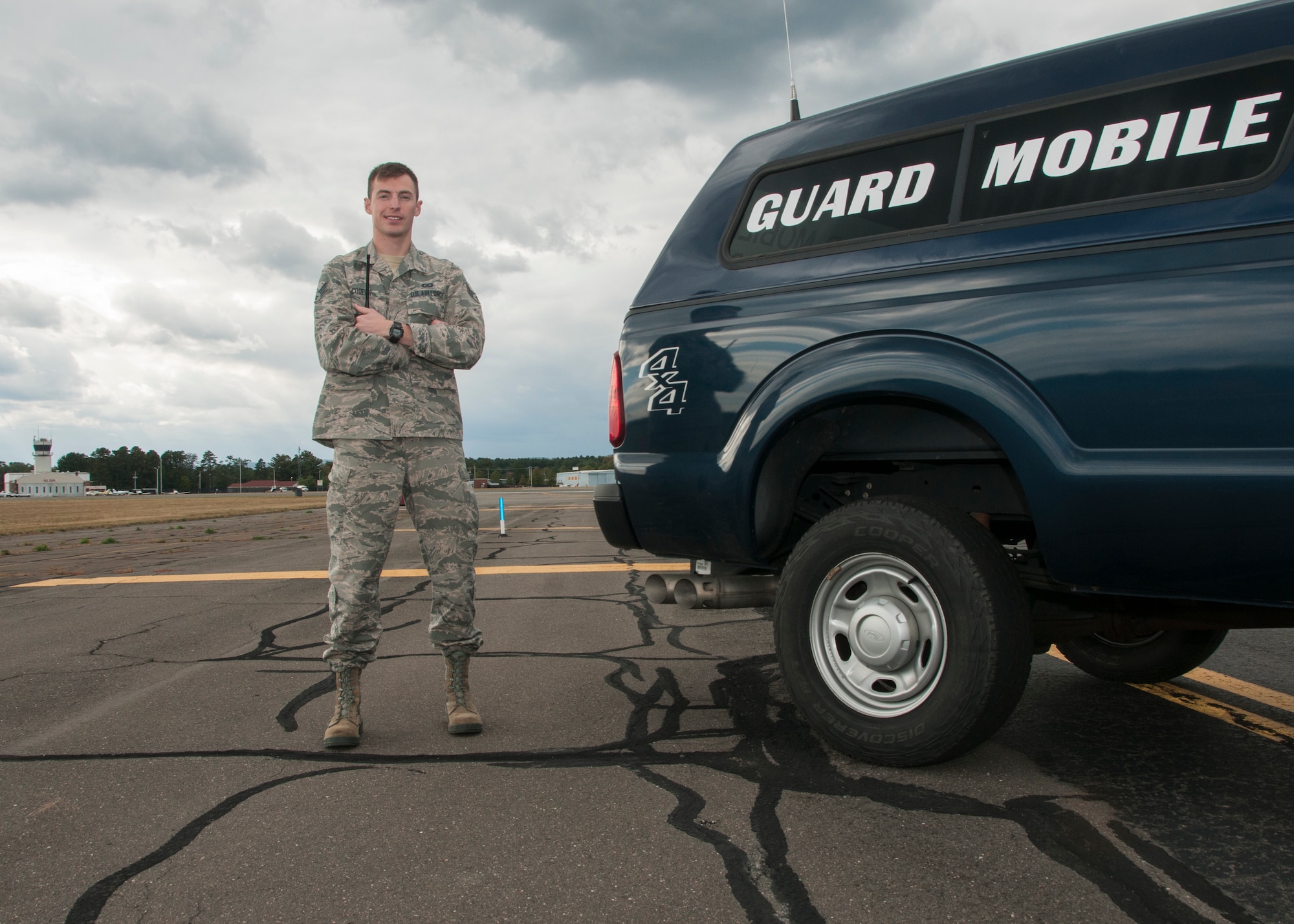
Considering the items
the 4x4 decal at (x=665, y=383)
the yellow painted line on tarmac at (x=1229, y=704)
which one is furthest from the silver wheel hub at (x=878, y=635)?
the yellow painted line on tarmac at (x=1229, y=704)

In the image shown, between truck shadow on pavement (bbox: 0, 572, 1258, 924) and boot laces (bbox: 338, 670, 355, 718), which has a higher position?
boot laces (bbox: 338, 670, 355, 718)

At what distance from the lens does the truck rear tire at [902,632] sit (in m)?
2.27

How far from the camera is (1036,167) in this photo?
7.79ft

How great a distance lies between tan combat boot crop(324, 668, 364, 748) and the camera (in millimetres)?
2822

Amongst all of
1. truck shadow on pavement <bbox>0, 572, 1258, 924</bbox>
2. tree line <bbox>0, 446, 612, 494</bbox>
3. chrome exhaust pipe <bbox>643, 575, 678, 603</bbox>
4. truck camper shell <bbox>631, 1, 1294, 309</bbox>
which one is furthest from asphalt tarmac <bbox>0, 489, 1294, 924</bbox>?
tree line <bbox>0, 446, 612, 494</bbox>

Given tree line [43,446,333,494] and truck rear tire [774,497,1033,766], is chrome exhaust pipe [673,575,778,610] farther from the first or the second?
tree line [43,446,333,494]

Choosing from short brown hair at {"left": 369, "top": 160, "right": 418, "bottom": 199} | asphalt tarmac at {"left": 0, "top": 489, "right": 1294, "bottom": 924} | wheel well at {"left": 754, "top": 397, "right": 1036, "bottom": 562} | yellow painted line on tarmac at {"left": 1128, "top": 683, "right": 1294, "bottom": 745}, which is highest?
short brown hair at {"left": 369, "top": 160, "right": 418, "bottom": 199}

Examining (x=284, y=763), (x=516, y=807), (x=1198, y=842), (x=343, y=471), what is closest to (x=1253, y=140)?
(x=1198, y=842)

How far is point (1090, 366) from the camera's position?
2.14 metres

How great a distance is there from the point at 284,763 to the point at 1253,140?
3.41 metres

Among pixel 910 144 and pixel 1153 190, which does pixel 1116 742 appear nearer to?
pixel 1153 190

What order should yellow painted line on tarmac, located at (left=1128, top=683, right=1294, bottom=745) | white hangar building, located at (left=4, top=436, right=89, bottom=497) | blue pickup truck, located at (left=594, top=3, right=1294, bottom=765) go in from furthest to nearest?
white hangar building, located at (left=4, top=436, right=89, bottom=497)
yellow painted line on tarmac, located at (left=1128, top=683, right=1294, bottom=745)
blue pickup truck, located at (left=594, top=3, right=1294, bottom=765)

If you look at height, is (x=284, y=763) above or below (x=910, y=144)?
below

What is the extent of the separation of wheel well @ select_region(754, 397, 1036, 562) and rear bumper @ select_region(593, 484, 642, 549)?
0.55 meters
